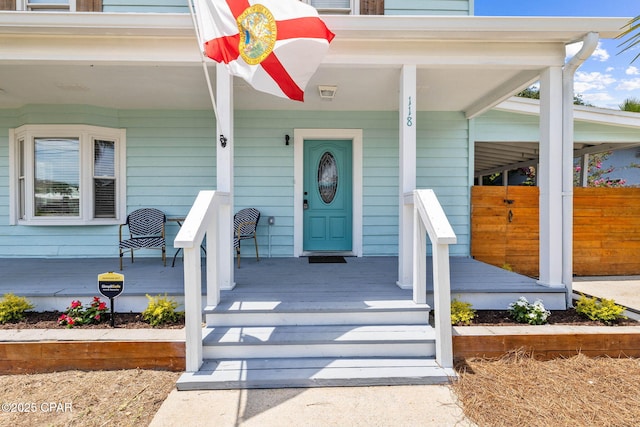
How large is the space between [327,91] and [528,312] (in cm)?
308

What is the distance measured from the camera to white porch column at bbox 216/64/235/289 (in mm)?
3098

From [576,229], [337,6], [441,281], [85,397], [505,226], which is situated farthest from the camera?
[576,229]

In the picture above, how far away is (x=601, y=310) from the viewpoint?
114 inches

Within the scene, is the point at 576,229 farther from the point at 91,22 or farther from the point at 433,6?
the point at 91,22

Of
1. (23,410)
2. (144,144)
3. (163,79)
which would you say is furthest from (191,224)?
(144,144)

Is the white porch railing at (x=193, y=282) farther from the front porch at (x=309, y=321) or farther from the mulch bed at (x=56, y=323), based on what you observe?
the mulch bed at (x=56, y=323)

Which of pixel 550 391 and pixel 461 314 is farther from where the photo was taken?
pixel 461 314

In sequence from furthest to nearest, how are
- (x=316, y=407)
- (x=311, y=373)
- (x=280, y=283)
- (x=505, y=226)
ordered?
(x=505, y=226)
(x=280, y=283)
(x=311, y=373)
(x=316, y=407)

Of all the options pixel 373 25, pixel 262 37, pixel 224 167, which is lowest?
pixel 224 167

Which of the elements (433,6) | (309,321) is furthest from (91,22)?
(433,6)

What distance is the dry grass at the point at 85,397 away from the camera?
1974mm

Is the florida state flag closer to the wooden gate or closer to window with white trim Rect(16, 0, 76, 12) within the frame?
window with white trim Rect(16, 0, 76, 12)

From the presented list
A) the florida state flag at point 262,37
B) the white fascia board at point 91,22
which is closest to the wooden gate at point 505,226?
the florida state flag at point 262,37

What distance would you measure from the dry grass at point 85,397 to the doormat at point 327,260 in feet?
7.89
